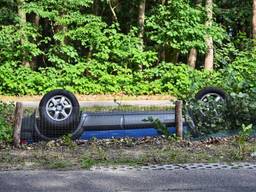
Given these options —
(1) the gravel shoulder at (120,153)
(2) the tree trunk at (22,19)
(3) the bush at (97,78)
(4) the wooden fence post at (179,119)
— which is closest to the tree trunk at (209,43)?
(3) the bush at (97,78)

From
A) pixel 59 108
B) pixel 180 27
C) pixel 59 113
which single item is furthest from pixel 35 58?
pixel 59 113

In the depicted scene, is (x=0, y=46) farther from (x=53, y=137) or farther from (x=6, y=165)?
(x=6, y=165)

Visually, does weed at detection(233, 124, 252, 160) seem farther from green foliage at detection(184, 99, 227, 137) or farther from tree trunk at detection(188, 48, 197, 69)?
tree trunk at detection(188, 48, 197, 69)

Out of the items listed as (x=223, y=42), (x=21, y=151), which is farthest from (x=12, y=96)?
(x=21, y=151)

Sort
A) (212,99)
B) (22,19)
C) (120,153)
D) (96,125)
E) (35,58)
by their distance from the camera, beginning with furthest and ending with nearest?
1. (35,58)
2. (22,19)
3. (212,99)
4. (96,125)
5. (120,153)

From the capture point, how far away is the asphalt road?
6.00 meters

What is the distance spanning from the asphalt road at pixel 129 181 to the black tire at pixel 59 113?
120 inches

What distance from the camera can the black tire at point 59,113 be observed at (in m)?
9.92

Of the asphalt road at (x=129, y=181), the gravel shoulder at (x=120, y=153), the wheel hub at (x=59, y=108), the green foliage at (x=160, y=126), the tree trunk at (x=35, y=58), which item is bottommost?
the asphalt road at (x=129, y=181)

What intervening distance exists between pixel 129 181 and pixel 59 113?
4.15m

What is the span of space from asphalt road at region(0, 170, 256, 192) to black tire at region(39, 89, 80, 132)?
306 cm

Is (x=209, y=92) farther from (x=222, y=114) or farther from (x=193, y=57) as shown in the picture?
(x=193, y=57)

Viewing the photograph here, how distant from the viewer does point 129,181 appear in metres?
6.34

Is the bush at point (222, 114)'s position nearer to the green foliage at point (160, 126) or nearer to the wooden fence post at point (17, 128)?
the green foliage at point (160, 126)
